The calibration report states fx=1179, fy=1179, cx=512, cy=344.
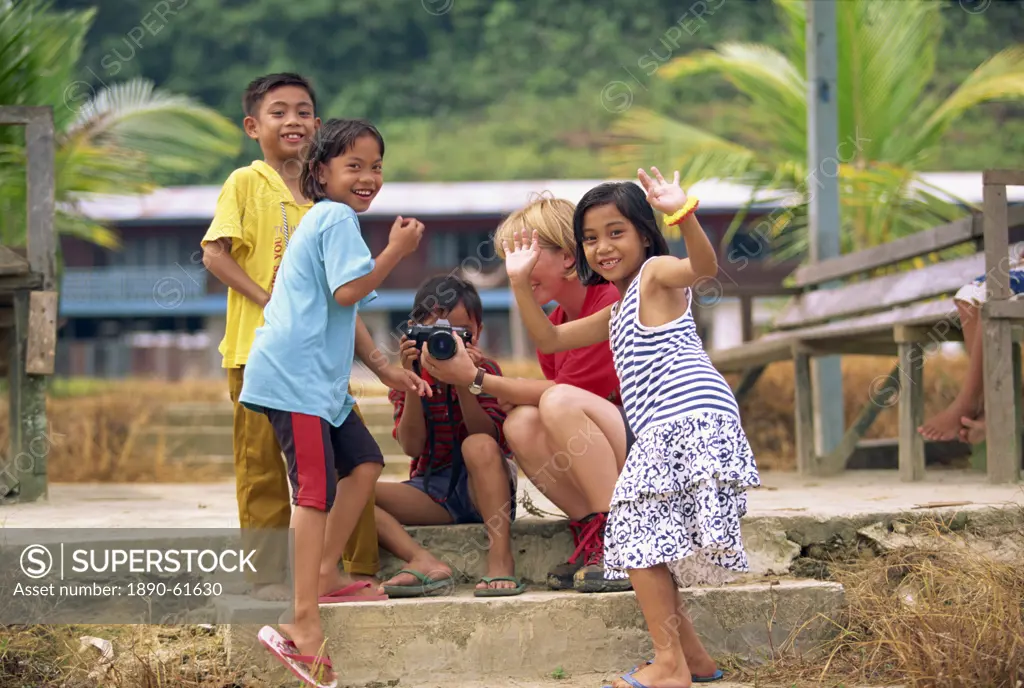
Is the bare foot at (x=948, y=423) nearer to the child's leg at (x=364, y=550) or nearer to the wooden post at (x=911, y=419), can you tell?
the wooden post at (x=911, y=419)

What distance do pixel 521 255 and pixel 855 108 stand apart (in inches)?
301

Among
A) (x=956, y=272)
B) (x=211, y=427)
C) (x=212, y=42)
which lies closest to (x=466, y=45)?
(x=212, y=42)

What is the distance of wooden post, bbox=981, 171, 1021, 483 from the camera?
14.7ft

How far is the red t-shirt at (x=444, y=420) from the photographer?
3717 mm

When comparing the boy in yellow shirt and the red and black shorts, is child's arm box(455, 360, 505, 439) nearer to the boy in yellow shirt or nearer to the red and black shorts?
the boy in yellow shirt

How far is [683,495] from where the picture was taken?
10.1 ft

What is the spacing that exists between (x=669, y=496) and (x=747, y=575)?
2.90 feet

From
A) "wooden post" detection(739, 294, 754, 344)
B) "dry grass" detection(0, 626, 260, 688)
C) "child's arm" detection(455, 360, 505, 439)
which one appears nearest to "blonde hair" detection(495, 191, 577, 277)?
"child's arm" detection(455, 360, 505, 439)

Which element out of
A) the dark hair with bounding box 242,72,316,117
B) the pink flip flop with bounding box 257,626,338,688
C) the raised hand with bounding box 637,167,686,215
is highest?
the dark hair with bounding box 242,72,316,117

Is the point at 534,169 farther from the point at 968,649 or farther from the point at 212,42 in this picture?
the point at 968,649

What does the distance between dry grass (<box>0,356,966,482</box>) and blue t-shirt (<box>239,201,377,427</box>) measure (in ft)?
11.3

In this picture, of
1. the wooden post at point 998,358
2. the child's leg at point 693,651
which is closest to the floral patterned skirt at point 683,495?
the child's leg at point 693,651

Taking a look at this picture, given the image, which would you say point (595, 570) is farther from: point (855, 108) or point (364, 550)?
point (855, 108)

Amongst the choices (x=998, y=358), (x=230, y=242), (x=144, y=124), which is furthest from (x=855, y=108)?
(x=230, y=242)
